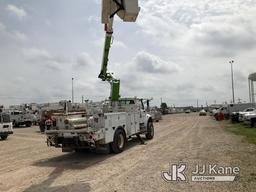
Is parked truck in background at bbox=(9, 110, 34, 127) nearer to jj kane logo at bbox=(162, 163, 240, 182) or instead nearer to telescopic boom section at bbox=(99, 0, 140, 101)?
telescopic boom section at bbox=(99, 0, 140, 101)

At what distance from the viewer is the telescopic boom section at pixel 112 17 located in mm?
11531

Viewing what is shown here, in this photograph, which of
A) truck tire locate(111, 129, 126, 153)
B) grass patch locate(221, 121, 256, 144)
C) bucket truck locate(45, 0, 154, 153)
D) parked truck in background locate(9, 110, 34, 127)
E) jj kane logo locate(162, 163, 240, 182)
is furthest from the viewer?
parked truck in background locate(9, 110, 34, 127)

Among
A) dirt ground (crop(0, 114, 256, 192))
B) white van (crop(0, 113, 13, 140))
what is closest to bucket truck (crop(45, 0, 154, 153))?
dirt ground (crop(0, 114, 256, 192))

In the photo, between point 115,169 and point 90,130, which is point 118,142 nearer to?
point 90,130

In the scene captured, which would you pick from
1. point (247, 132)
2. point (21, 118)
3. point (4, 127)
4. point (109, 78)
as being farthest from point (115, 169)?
point (21, 118)

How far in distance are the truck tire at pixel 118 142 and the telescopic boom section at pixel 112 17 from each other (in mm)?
2597

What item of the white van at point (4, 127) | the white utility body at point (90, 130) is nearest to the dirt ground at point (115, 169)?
the white utility body at point (90, 130)

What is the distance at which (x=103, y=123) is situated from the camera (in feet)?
45.4

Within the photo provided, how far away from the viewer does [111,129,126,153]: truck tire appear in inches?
578

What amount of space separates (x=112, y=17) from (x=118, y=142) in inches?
207

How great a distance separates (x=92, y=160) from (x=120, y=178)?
3834 millimetres

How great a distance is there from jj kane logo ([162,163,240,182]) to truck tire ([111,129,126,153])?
379cm

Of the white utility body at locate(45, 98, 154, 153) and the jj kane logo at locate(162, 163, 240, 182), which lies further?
the white utility body at locate(45, 98, 154, 153)

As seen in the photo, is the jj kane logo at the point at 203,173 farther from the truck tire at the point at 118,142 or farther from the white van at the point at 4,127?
the white van at the point at 4,127
